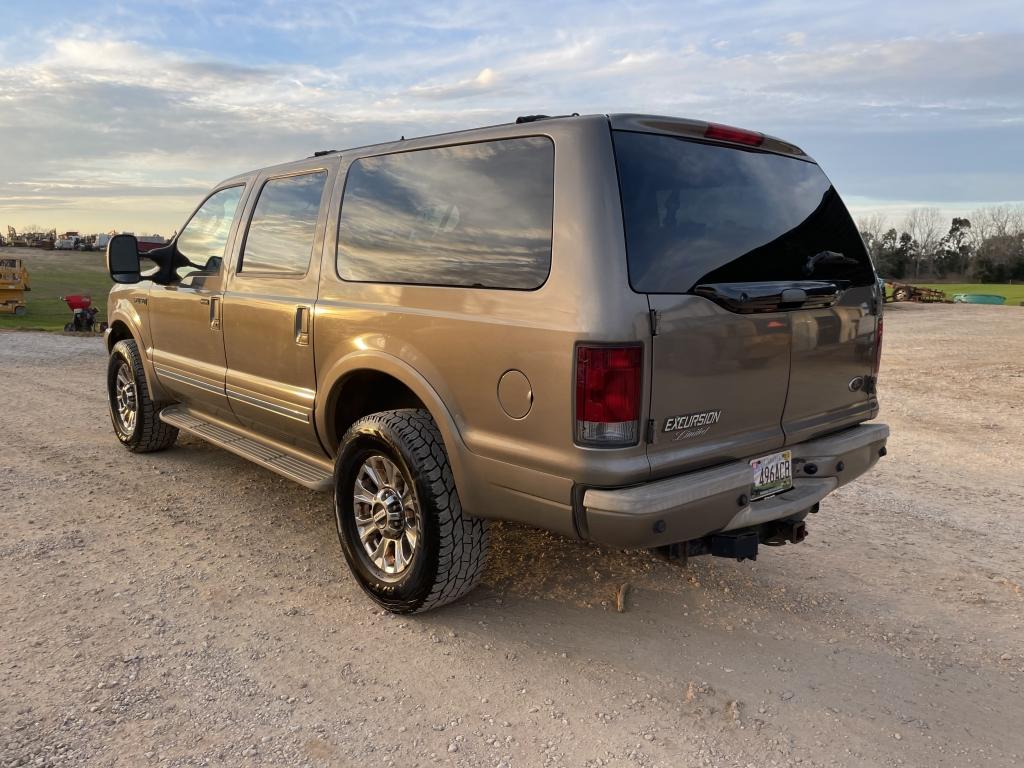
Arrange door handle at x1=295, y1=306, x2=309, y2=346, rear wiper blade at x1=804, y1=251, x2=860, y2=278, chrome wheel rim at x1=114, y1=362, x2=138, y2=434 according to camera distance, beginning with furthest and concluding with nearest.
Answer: chrome wheel rim at x1=114, y1=362, x2=138, y2=434
door handle at x1=295, y1=306, x2=309, y2=346
rear wiper blade at x1=804, y1=251, x2=860, y2=278

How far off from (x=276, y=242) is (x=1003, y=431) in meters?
6.79

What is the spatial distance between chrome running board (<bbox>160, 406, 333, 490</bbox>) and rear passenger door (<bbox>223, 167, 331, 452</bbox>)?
3.7 inches

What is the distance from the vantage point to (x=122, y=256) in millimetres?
5352

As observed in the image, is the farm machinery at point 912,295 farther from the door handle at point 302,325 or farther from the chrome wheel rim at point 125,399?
the door handle at point 302,325

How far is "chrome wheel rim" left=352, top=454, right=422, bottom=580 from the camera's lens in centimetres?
344

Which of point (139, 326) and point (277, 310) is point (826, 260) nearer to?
point (277, 310)

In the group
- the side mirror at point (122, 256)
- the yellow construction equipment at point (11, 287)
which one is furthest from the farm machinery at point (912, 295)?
the side mirror at point (122, 256)

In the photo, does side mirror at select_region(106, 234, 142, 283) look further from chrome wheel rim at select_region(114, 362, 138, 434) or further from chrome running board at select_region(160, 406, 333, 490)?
chrome running board at select_region(160, 406, 333, 490)

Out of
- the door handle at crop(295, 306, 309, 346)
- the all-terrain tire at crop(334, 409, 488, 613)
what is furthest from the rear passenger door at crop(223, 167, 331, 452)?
the all-terrain tire at crop(334, 409, 488, 613)

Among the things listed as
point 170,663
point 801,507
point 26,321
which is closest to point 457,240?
point 801,507

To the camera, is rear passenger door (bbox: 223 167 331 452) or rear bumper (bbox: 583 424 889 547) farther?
rear passenger door (bbox: 223 167 331 452)

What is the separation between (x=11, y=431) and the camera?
6734 millimetres

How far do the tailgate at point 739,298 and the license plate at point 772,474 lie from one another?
6cm

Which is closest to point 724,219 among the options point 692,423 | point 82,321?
point 692,423
